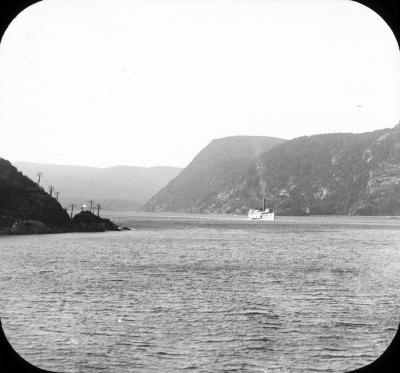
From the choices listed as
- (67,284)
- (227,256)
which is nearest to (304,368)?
(67,284)

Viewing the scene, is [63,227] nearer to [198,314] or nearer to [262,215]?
[198,314]

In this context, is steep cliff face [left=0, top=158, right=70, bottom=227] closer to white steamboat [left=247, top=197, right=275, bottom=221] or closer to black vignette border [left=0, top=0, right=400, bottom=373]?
black vignette border [left=0, top=0, right=400, bottom=373]

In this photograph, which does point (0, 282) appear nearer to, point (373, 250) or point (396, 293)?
point (396, 293)

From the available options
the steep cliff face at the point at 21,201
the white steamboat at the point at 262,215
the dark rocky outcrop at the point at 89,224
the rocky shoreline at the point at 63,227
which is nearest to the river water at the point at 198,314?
the rocky shoreline at the point at 63,227

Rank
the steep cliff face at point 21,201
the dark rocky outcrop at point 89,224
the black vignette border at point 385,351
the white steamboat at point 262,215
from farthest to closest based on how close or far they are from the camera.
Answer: the white steamboat at point 262,215 → the dark rocky outcrop at point 89,224 → the steep cliff face at point 21,201 → the black vignette border at point 385,351

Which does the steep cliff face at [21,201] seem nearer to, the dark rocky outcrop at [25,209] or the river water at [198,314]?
the dark rocky outcrop at [25,209]
